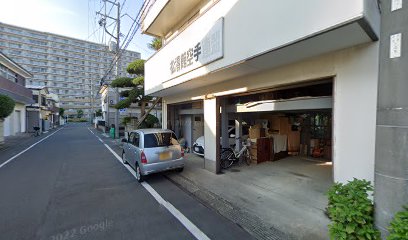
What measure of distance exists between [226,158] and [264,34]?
4.82 m

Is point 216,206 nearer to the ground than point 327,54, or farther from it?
nearer to the ground

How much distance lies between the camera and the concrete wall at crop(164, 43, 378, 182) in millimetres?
3227

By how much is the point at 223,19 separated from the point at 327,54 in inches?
91.4

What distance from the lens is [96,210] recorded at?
437cm

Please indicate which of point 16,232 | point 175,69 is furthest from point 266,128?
point 16,232

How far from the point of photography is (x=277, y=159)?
28.1 ft

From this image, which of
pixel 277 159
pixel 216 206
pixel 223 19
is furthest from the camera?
pixel 277 159

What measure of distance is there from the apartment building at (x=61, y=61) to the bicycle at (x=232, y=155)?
56837 millimetres

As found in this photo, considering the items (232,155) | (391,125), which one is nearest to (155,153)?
(232,155)

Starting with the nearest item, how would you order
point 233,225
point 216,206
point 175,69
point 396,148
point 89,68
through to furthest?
1. point 396,148
2. point 233,225
3. point 216,206
4. point 175,69
5. point 89,68

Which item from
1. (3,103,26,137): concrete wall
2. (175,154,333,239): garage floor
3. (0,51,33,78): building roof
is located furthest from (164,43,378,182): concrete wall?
(3,103,26,137): concrete wall

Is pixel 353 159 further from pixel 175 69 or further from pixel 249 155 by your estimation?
pixel 175 69

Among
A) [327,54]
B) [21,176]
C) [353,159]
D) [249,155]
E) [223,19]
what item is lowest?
[21,176]

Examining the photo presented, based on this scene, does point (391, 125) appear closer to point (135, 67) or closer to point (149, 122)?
point (149, 122)
